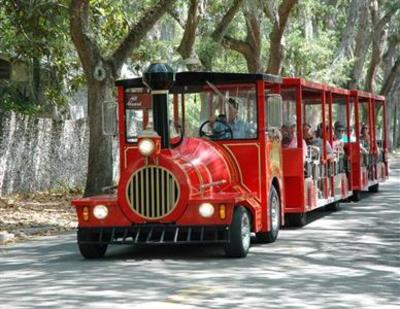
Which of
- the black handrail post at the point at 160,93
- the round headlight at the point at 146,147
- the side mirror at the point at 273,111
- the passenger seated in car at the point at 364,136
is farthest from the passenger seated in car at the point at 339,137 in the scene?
the round headlight at the point at 146,147

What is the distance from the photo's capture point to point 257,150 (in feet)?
43.7

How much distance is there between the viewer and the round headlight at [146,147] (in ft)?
38.7

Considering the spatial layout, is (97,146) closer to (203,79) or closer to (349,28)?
(203,79)

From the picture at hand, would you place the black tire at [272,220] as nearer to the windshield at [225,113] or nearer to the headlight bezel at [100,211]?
the windshield at [225,113]

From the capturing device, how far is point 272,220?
13875 millimetres

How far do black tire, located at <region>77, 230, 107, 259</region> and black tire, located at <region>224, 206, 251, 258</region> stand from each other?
66.9 inches

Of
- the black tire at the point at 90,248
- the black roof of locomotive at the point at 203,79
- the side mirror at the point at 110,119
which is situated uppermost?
the black roof of locomotive at the point at 203,79

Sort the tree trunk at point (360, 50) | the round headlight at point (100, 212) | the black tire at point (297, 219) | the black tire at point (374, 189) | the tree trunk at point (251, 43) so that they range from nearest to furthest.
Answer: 1. the round headlight at point (100, 212)
2. the black tire at point (297, 219)
3. the black tire at point (374, 189)
4. the tree trunk at point (251, 43)
5. the tree trunk at point (360, 50)

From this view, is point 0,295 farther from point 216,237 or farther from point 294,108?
point 294,108

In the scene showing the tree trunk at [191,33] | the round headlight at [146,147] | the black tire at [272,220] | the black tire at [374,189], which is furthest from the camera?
the tree trunk at [191,33]

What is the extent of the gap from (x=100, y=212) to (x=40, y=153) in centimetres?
1345

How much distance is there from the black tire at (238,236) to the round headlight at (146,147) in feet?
4.37

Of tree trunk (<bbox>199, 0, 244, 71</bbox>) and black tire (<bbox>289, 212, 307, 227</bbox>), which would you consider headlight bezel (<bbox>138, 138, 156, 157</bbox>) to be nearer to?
black tire (<bbox>289, 212, 307, 227</bbox>)

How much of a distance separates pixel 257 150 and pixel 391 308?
Result: 4.82 meters
